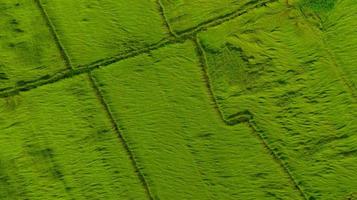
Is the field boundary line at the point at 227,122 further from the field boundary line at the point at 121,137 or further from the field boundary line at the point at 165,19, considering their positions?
the field boundary line at the point at 121,137

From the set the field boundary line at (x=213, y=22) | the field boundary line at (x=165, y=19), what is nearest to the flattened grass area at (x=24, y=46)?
the field boundary line at (x=165, y=19)

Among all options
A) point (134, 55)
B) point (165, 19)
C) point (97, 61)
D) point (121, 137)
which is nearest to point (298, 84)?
point (165, 19)

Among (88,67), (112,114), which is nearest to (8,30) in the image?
(88,67)

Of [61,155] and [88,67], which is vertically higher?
[88,67]

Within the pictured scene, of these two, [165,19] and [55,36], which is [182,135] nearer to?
[165,19]

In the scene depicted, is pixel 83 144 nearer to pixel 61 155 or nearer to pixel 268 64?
pixel 61 155
